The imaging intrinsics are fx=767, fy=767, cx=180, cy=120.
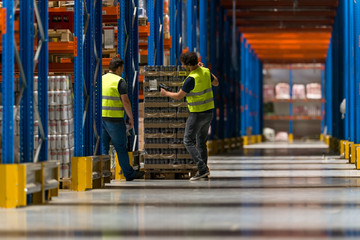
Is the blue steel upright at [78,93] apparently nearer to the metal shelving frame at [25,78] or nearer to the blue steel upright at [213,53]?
the metal shelving frame at [25,78]

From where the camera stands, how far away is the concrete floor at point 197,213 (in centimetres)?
547

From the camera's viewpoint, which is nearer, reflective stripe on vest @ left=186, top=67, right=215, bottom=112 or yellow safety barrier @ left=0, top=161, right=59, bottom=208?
yellow safety barrier @ left=0, top=161, right=59, bottom=208

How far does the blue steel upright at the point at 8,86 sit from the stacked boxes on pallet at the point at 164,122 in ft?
14.3

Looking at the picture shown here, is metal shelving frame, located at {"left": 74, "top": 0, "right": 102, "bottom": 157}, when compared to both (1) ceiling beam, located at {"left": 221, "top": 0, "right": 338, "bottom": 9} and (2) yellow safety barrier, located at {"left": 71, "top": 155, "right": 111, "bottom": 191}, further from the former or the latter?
(1) ceiling beam, located at {"left": 221, "top": 0, "right": 338, "bottom": 9}

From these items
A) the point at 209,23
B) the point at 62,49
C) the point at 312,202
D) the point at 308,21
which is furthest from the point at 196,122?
the point at 308,21

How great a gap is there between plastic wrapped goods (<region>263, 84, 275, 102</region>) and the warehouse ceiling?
2791 mm

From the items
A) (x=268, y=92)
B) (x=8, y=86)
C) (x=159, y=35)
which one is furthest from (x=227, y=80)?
(x=8, y=86)

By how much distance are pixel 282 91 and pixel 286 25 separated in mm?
14871

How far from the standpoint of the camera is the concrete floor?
5473 mm

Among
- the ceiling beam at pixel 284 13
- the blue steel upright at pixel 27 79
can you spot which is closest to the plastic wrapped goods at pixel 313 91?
the ceiling beam at pixel 284 13

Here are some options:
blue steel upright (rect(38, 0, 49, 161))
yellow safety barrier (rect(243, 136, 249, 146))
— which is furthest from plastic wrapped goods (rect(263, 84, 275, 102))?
blue steel upright (rect(38, 0, 49, 161))

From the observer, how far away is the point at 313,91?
45094mm

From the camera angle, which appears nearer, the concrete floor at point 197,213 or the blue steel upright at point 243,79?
the concrete floor at point 197,213

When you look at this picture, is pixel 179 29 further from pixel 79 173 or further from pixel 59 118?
pixel 79 173
